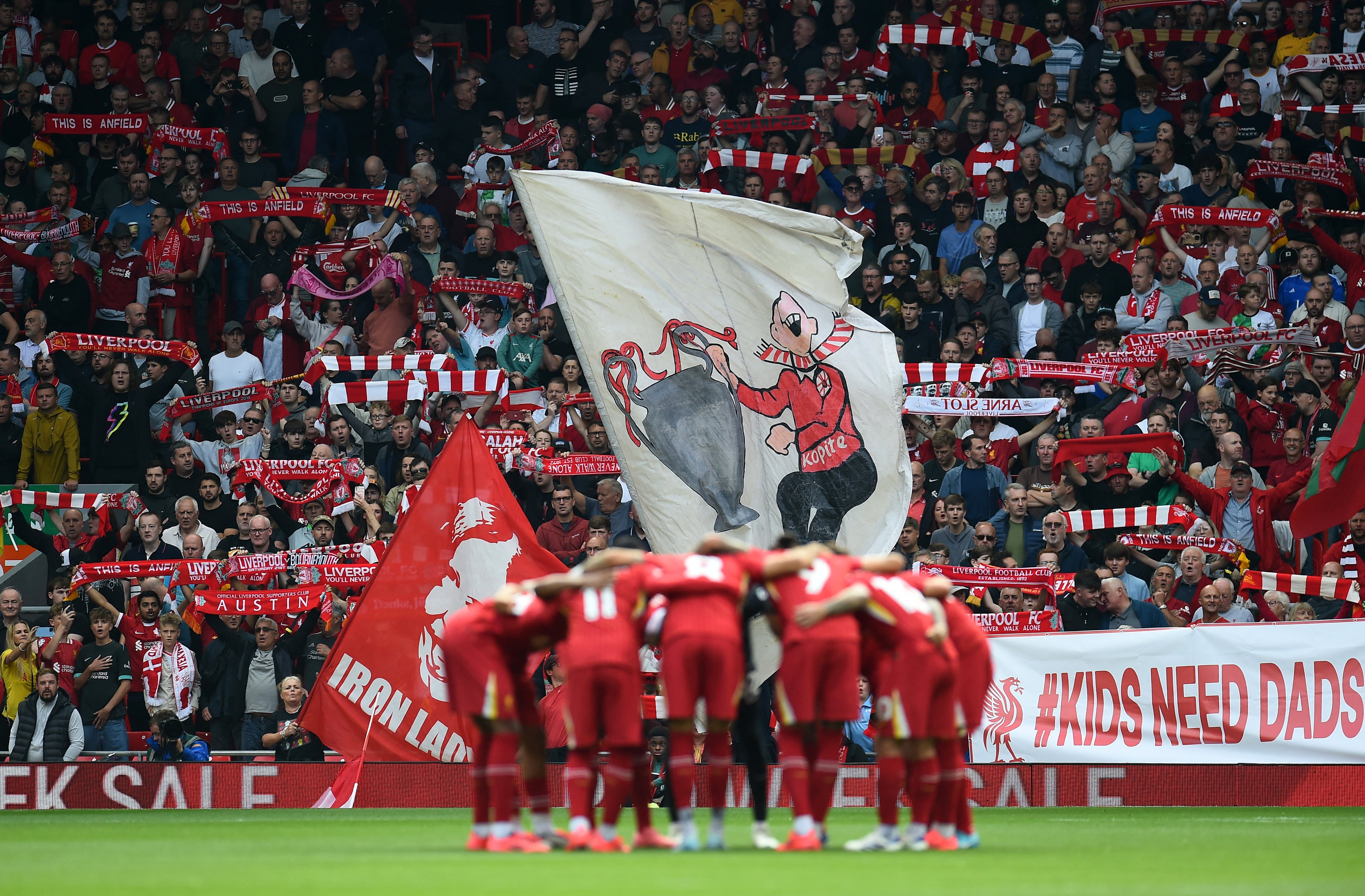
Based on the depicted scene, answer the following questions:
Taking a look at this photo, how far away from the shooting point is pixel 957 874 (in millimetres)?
9898

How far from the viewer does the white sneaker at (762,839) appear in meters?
11.5

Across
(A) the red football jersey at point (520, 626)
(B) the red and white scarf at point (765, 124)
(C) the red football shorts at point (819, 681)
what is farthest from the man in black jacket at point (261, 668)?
(B) the red and white scarf at point (765, 124)

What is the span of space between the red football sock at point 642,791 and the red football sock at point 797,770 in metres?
0.86

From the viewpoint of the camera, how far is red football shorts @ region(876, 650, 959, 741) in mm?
11484

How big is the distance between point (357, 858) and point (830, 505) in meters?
6.94

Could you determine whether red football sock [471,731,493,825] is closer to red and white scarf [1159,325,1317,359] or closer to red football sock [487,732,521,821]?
red football sock [487,732,521,821]

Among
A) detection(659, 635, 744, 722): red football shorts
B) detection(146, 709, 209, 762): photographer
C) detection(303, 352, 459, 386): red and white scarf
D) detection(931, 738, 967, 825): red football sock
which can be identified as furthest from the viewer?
detection(303, 352, 459, 386): red and white scarf

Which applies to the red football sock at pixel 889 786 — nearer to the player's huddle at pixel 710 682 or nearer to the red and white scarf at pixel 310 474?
the player's huddle at pixel 710 682

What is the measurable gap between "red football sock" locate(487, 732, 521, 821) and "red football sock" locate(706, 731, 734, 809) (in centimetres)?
123

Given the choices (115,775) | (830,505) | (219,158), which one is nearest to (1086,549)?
(830,505)

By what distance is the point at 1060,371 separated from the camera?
2122 centimetres

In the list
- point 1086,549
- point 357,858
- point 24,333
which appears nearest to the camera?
point 357,858

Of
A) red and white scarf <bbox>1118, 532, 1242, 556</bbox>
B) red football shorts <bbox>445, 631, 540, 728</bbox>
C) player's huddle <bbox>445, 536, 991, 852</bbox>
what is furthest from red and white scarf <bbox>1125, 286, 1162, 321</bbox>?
red football shorts <bbox>445, 631, 540, 728</bbox>

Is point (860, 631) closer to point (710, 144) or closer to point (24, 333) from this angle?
point (710, 144)
